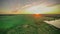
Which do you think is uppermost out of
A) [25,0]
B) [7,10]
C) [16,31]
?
[25,0]

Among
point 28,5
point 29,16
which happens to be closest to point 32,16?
point 29,16

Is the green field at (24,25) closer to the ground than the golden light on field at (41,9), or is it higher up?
closer to the ground

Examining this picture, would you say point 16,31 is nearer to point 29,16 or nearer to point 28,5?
point 29,16

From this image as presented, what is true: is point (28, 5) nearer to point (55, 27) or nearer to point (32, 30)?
point (32, 30)

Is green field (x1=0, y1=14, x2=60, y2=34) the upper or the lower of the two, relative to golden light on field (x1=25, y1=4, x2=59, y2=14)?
lower

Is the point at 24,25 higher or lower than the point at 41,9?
lower

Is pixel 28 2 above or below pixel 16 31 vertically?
above

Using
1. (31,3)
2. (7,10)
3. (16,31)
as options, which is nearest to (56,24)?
(31,3)
